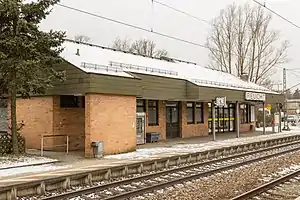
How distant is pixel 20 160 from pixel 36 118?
547 centimetres

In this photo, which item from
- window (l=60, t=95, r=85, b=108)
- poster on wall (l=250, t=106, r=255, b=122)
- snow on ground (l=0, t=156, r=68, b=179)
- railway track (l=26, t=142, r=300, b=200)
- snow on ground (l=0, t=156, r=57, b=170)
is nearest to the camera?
railway track (l=26, t=142, r=300, b=200)

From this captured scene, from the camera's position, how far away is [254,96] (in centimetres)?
3384

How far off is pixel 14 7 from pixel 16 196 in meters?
8.71

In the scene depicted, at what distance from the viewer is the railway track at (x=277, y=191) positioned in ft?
33.3

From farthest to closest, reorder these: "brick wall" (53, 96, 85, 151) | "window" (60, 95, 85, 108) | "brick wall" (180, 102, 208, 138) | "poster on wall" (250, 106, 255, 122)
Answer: "poster on wall" (250, 106, 255, 122), "brick wall" (180, 102, 208, 138), "window" (60, 95, 85, 108), "brick wall" (53, 96, 85, 151)

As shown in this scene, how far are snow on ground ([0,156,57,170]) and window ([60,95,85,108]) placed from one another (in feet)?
15.6

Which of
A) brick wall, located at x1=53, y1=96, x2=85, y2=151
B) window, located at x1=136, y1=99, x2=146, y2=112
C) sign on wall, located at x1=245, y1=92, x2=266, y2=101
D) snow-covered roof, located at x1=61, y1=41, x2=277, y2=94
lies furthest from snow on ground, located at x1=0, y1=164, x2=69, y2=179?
sign on wall, located at x1=245, y1=92, x2=266, y2=101

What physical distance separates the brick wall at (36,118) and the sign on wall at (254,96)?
17.4m

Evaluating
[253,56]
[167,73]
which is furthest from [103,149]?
[253,56]

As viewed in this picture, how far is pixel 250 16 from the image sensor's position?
5309 cm

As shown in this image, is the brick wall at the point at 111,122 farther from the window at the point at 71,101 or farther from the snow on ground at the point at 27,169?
the window at the point at 71,101

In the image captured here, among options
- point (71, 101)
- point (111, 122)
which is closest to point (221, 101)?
point (111, 122)

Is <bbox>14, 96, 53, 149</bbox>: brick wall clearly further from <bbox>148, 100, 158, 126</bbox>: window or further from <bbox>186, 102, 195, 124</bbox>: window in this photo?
<bbox>186, 102, 195, 124</bbox>: window

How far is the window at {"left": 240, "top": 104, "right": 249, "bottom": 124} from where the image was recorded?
40000 millimetres
